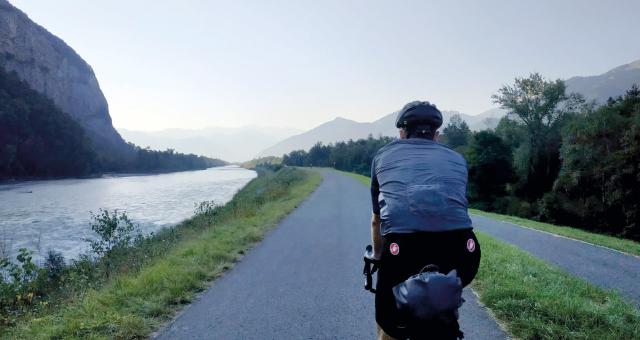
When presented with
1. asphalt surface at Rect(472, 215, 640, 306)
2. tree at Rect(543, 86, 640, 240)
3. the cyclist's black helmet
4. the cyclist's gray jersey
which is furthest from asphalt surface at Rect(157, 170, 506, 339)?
tree at Rect(543, 86, 640, 240)

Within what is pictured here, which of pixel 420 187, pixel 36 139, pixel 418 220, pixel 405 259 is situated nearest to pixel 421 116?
pixel 420 187

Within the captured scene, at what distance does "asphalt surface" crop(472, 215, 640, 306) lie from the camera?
768 cm

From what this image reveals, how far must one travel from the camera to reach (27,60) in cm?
12431

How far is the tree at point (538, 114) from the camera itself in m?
43.2

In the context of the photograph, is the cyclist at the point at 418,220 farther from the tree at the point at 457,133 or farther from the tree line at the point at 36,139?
the tree line at the point at 36,139

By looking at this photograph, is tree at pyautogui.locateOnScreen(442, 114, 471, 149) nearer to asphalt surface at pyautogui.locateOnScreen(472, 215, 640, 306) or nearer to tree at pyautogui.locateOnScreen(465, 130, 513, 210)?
tree at pyautogui.locateOnScreen(465, 130, 513, 210)

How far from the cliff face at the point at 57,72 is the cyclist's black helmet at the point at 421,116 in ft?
366

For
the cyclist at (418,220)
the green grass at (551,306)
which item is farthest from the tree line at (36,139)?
the cyclist at (418,220)

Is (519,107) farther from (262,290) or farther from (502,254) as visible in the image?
(262,290)

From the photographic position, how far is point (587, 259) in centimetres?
1005

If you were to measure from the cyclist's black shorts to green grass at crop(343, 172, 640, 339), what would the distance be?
8.62 ft

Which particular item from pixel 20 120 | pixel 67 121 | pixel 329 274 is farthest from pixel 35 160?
pixel 329 274

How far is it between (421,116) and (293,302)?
3869 mm

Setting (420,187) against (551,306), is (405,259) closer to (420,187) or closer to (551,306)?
(420,187)
